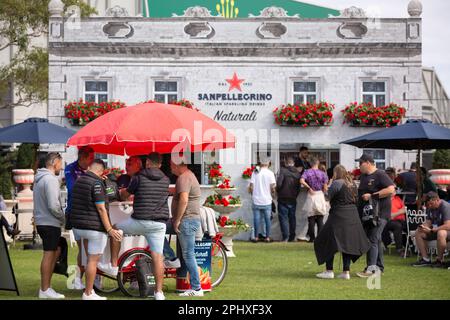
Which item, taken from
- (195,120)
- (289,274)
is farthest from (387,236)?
(195,120)

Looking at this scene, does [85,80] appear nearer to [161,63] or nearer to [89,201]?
[161,63]

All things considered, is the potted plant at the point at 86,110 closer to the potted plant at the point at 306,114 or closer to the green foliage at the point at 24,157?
the potted plant at the point at 306,114

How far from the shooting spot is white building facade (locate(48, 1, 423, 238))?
25.2 metres

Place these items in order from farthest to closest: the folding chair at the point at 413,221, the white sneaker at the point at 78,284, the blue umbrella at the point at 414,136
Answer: the blue umbrella at the point at 414,136 < the folding chair at the point at 413,221 < the white sneaker at the point at 78,284

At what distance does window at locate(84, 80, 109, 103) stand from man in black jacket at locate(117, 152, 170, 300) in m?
15.2

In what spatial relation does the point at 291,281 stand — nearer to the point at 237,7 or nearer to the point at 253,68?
the point at 253,68

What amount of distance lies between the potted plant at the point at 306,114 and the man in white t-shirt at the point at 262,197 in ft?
14.5

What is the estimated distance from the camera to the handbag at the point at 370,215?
43.7ft

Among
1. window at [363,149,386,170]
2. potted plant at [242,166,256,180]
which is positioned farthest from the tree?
window at [363,149,386,170]

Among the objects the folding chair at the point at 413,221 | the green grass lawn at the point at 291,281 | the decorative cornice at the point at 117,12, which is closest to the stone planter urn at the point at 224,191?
the green grass lawn at the point at 291,281

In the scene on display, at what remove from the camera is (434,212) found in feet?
48.7

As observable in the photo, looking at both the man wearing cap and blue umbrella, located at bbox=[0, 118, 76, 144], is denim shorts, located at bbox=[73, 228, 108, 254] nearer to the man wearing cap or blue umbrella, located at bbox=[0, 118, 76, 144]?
the man wearing cap

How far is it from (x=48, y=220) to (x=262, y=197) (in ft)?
33.1
